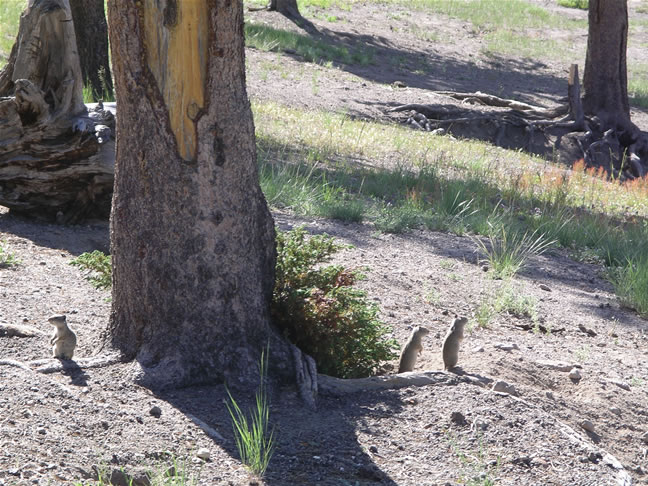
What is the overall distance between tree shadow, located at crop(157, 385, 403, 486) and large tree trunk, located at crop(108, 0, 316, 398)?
14cm

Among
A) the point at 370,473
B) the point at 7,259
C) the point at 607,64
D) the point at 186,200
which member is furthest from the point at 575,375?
the point at 607,64

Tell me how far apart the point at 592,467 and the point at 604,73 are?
44.6 feet

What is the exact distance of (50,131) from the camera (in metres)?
6.73

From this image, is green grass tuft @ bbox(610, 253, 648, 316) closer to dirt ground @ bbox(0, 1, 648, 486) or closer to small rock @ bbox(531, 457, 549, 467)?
dirt ground @ bbox(0, 1, 648, 486)

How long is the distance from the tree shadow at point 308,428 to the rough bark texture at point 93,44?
681 cm

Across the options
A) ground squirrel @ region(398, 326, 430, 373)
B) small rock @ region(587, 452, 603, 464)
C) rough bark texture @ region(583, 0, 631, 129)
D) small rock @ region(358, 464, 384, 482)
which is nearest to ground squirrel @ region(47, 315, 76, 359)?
small rock @ region(358, 464, 384, 482)

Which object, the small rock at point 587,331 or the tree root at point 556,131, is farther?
the tree root at point 556,131

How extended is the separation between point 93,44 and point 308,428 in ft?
25.3

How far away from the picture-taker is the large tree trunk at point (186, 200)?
3.83m

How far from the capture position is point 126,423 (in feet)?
11.8

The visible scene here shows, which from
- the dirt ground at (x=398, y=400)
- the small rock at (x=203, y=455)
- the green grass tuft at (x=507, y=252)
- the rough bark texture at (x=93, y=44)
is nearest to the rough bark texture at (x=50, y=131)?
the dirt ground at (x=398, y=400)

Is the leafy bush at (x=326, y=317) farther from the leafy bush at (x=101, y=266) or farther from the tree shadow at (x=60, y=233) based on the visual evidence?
the tree shadow at (x=60, y=233)

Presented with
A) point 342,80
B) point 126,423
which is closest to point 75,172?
point 126,423

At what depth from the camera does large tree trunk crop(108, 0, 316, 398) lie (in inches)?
151
